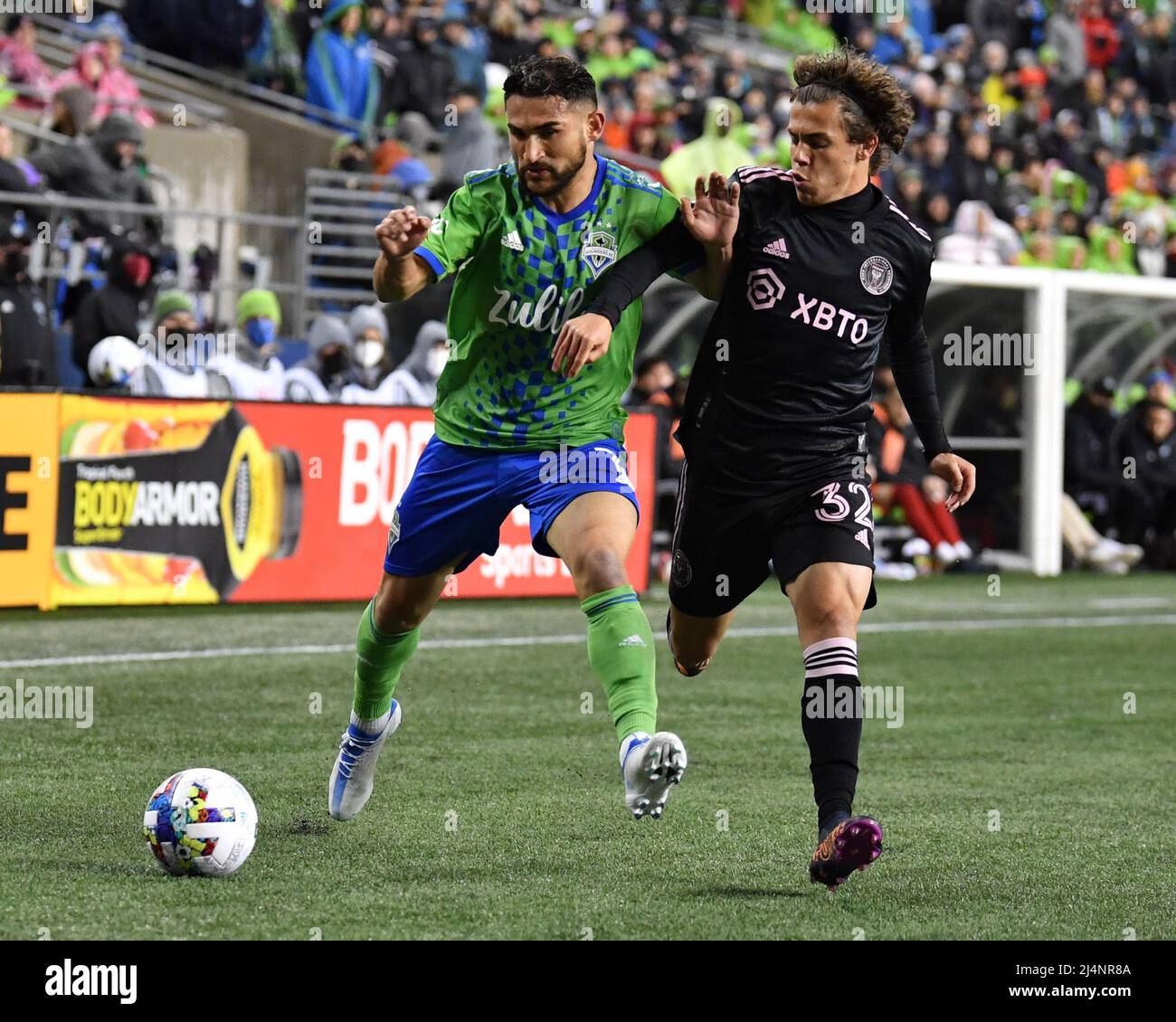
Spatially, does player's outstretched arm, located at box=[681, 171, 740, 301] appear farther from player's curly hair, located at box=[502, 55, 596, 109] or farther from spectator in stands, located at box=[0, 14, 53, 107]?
spectator in stands, located at box=[0, 14, 53, 107]

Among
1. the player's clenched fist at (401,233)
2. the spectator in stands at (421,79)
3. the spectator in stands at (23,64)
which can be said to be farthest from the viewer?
the spectator in stands at (421,79)

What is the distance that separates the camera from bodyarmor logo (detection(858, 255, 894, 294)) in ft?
19.1

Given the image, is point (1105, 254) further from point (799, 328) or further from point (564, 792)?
point (799, 328)

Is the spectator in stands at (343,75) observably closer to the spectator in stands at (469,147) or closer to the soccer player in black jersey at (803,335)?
the spectator in stands at (469,147)

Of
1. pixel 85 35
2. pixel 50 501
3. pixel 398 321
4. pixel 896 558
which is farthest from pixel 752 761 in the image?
pixel 85 35

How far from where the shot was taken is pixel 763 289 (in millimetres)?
5801

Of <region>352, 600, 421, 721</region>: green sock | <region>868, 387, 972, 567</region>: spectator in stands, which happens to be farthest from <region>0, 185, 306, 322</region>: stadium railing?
<region>352, 600, 421, 721</region>: green sock

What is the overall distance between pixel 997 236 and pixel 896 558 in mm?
4023

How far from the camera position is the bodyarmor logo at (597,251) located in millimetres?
5789

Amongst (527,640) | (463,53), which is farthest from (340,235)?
(527,640)

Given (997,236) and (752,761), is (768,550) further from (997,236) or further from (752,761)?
(997,236)

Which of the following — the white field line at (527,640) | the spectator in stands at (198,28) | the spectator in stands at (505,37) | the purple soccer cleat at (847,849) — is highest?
the spectator in stands at (505,37)

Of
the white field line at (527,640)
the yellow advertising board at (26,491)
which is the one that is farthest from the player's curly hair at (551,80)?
the yellow advertising board at (26,491)

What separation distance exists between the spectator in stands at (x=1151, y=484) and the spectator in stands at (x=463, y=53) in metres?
7.57
